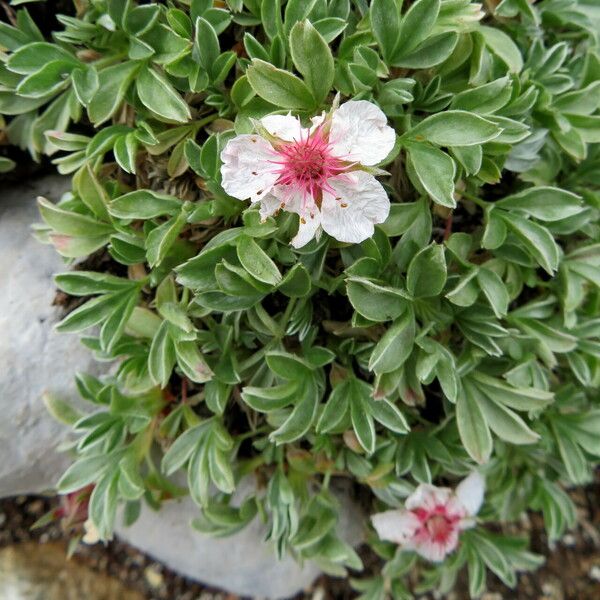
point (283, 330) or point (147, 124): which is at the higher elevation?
point (147, 124)

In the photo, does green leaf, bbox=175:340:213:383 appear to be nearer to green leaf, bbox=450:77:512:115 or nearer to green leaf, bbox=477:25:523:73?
green leaf, bbox=450:77:512:115

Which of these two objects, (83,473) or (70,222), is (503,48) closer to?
(70,222)

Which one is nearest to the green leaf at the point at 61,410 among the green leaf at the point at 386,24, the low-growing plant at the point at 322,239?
the low-growing plant at the point at 322,239

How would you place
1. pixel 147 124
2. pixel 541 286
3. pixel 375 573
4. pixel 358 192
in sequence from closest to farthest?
pixel 358 192, pixel 147 124, pixel 541 286, pixel 375 573

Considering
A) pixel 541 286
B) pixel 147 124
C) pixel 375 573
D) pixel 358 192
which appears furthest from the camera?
pixel 375 573

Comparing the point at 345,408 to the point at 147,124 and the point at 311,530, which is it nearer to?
the point at 311,530

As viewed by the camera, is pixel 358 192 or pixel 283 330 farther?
pixel 283 330

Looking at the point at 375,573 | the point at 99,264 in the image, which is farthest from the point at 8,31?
the point at 375,573
